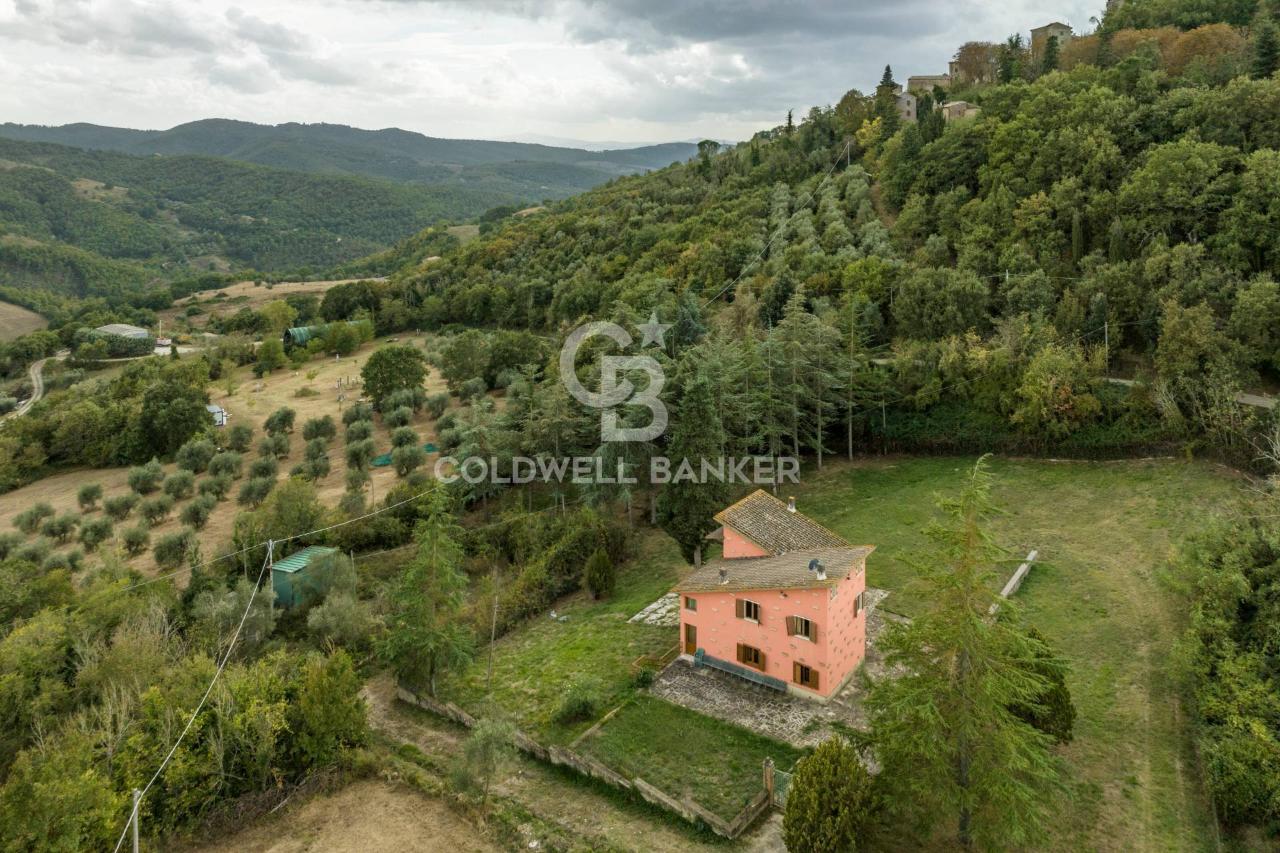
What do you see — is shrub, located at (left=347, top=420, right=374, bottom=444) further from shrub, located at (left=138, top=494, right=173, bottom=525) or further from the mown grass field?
the mown grass field

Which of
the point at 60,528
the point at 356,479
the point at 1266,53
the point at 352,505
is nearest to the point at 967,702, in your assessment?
the point at 352,505

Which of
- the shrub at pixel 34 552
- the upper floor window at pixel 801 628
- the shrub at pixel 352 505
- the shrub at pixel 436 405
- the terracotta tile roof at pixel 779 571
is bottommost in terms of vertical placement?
the shrub at pixel 34 552

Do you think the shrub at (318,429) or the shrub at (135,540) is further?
the shrub at (318,429)

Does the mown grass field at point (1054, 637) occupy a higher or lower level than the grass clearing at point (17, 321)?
lower

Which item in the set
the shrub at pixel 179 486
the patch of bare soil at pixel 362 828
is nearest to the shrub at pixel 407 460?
the shrub at pixel 179 486

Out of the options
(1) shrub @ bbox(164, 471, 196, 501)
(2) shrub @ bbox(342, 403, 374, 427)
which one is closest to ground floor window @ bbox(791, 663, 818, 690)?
(1) shrub @ bbox(164, 471, 196, 501)

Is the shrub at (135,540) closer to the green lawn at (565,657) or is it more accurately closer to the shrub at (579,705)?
the green lawn at (565,657)

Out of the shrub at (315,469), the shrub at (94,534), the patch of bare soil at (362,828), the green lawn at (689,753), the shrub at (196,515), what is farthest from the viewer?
the shrub at (315,469)

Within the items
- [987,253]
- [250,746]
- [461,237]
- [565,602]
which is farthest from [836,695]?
[461,237]
